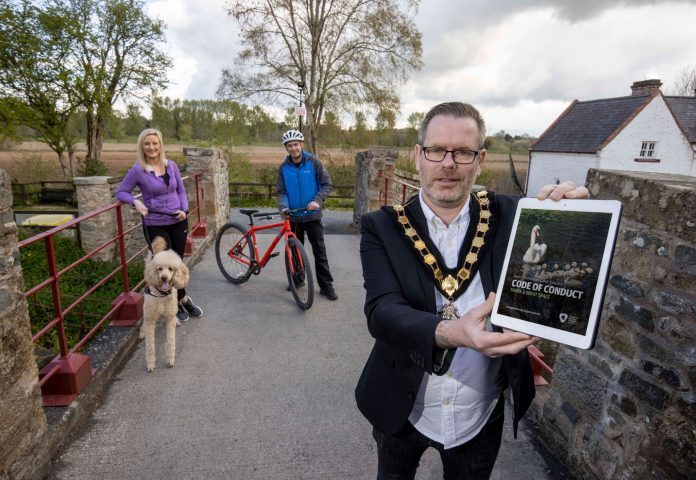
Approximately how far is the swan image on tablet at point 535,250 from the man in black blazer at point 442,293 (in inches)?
10.2

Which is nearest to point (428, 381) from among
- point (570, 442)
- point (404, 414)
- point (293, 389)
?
point (404, 414)

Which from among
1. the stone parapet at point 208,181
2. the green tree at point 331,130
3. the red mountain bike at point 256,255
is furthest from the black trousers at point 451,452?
the green tree at point 331,130

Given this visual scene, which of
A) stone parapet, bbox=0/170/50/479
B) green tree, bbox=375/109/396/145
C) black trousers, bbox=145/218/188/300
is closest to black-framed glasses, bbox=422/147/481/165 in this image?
stone parapet, bbox=0/170/50/479

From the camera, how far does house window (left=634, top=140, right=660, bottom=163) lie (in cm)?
2480

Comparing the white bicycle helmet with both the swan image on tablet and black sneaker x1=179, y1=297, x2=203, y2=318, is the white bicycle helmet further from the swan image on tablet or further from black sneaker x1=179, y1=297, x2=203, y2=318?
the swan image on tablet

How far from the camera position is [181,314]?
14.8 ft

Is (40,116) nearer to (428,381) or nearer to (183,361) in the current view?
(183,361)

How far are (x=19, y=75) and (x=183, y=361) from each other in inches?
916

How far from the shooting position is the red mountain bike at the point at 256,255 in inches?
190

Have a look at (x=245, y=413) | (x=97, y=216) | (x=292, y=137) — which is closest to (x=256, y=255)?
(x=292, y=137)

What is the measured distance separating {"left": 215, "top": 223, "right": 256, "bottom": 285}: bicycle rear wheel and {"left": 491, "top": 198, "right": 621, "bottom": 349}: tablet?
4497mm

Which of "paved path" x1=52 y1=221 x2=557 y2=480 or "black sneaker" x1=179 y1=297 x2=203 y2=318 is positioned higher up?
"black sneaker" x1=179 y1=297 x2=203 y2=318

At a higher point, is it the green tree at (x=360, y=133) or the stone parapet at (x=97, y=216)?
the green tree at (x=360, y=133)

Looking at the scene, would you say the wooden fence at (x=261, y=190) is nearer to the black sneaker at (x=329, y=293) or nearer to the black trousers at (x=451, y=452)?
the black sneaker at (x=329, y=293)
